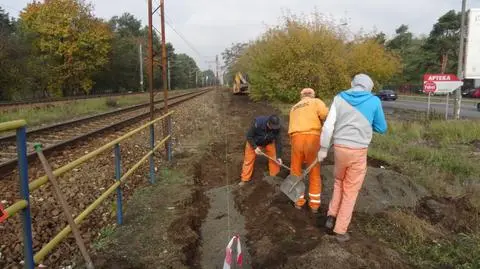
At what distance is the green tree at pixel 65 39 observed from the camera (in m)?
44.4

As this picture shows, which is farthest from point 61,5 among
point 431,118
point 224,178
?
point 224,178

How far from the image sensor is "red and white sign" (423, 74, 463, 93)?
56.3 ft

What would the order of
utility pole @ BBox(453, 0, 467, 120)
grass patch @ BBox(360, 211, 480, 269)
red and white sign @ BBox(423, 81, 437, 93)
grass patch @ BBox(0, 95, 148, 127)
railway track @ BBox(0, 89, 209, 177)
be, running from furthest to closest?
utility pole @ BBox(453, 0, 467, 120) < red and white sign @ BBox(423, 81, 437, 93) < grass patch @ BBox(0, 95, 148, 127) < railway track @ BBox(0, 89, 209, 177) < grass patch @ BBox(360, 211, 480, 269)

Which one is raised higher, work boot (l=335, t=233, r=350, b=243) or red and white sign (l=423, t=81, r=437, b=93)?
red and white sign (l=423, t=81, r=437, b=93)

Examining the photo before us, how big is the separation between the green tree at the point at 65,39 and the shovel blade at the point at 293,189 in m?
41.5

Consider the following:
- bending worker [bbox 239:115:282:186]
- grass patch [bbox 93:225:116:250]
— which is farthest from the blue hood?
grass patch [bbox 93:225:116:250]

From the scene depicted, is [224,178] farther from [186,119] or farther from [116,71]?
[116,71]

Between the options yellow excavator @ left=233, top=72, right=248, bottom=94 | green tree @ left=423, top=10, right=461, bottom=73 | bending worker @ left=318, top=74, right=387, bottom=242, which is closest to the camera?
bending worker @ left=318, top=74, right=387, bottom=242

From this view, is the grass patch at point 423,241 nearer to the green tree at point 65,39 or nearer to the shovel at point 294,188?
the shovel at point 294,188

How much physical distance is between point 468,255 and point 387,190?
205cm

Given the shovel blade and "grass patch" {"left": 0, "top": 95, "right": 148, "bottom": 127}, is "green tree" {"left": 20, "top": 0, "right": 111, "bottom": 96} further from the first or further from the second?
the shovel blade

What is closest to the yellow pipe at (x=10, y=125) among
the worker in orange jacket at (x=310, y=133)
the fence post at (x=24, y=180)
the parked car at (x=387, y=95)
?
the fence post at (x=24, y=180)

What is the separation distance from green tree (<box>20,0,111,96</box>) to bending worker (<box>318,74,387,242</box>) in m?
42.6

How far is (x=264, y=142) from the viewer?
7438 millimetres
